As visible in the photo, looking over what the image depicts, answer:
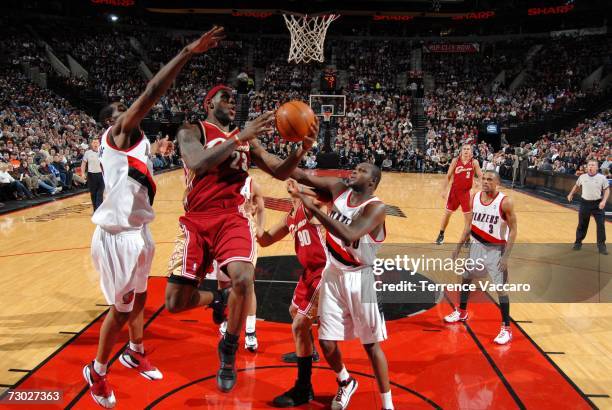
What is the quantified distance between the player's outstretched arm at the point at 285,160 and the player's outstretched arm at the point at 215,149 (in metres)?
0.26

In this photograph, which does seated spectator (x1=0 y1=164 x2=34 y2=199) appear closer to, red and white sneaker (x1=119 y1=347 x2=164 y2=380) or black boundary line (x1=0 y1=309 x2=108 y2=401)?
black boundary line (x1=0 y1=309 x2=108 y2=401)

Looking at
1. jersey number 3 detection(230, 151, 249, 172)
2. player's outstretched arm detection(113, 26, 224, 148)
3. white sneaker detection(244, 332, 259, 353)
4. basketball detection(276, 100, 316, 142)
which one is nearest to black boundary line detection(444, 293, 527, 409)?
white sneaker detection(244, 332, 259, 353)

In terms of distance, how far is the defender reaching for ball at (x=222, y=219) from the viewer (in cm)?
362

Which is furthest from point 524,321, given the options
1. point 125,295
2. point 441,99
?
point 441,99

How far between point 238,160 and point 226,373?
57.8 inches

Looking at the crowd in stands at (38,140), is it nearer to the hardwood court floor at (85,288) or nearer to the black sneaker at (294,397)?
the hardwood court floor at (85,288)

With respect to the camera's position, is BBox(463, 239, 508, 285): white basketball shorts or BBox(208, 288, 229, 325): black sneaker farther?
BBox(463, 239, 508, 285): white basketball shorts

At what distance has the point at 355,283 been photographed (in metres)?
3.36

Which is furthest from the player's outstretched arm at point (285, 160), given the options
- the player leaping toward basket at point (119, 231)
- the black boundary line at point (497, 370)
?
the black boundary line at point (497, 370)

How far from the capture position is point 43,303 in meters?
5.87

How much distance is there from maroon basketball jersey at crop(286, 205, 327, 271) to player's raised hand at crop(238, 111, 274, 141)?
0.84 m

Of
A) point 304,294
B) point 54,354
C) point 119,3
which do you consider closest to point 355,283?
point 304,294

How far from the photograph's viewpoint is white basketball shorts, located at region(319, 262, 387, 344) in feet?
11.0

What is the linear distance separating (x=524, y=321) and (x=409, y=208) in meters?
8.05
